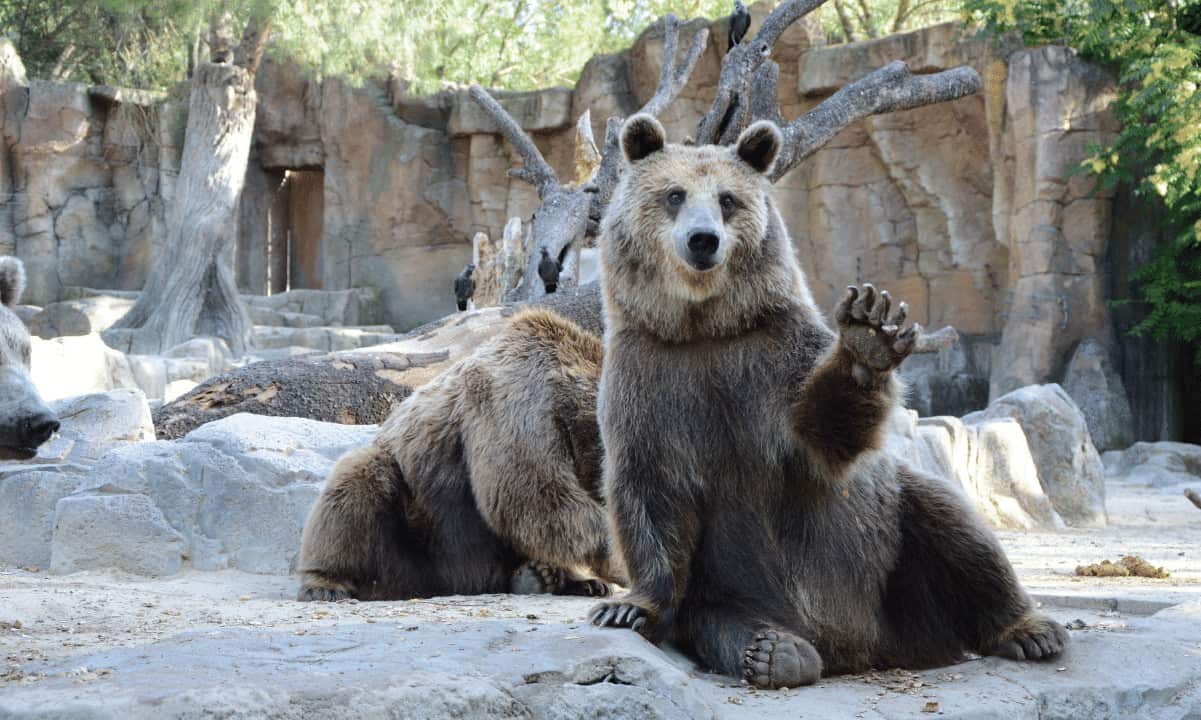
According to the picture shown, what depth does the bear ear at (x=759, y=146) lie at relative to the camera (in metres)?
3.34

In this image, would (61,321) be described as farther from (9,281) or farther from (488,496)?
(488,496)

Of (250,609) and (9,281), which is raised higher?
(9,281)

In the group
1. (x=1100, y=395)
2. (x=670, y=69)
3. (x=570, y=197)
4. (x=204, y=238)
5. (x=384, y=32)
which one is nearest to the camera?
(x=570, y=197)

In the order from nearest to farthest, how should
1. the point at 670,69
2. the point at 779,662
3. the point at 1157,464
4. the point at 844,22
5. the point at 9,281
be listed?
the point at 779,662
the point at 9,281
the point at 670,69
the point at 1157,464
the point at 844,22

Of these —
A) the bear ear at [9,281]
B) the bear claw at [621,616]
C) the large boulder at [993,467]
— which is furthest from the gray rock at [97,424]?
the large boulder at [993,467]

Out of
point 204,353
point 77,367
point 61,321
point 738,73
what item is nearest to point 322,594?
point 738,73

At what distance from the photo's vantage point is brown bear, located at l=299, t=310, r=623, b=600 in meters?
4.41

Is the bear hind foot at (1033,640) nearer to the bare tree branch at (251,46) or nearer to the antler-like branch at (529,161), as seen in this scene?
the antler-like branch at (529,161)

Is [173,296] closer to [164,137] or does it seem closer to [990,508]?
[164,137]

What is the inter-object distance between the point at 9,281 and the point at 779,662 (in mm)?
2862

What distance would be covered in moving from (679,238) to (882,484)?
842mm

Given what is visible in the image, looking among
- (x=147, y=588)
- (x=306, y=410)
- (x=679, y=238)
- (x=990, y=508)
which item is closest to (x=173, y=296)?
(x=306, y=410)

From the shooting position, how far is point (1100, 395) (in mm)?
16062

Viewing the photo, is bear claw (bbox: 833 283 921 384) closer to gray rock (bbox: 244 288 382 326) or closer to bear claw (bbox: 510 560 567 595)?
bear claw (bbox: 510 560 567 595)
